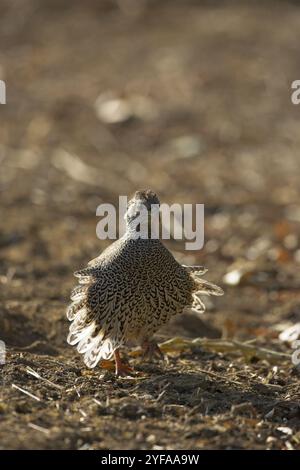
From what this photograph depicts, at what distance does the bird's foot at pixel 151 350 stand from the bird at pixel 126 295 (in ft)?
0.76

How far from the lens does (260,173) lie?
1322 centimetres

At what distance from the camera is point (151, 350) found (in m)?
6.66

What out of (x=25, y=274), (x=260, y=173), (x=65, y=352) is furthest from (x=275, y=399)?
(x=260, y=173)

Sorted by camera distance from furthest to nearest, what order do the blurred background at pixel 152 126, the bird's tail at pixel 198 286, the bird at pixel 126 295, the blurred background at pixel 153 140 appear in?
the blurred background at pixel 152 126
the blurred background at pixel 153 140
the bird's tail at pixel 198 286
the bird at pixel 126 295

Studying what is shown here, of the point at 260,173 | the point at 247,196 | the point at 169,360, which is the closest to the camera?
the point at 169,360

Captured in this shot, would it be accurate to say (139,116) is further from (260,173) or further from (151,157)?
(260,173)

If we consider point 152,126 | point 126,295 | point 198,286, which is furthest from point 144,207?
point 152,126

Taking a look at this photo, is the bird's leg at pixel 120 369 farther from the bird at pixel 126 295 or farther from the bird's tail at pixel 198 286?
the bird's tail at pixel 198 286

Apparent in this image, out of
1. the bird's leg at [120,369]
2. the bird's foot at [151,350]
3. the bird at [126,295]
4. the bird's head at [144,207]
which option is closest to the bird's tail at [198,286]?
the bird at [126,295]

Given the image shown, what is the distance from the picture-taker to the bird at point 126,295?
6.14 meters

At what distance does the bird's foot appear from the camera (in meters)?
6.66

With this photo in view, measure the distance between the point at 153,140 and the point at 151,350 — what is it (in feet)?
26.6

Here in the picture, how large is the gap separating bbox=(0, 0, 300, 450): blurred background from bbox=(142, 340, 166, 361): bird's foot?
2.49 ft

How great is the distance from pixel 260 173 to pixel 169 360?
684cm
